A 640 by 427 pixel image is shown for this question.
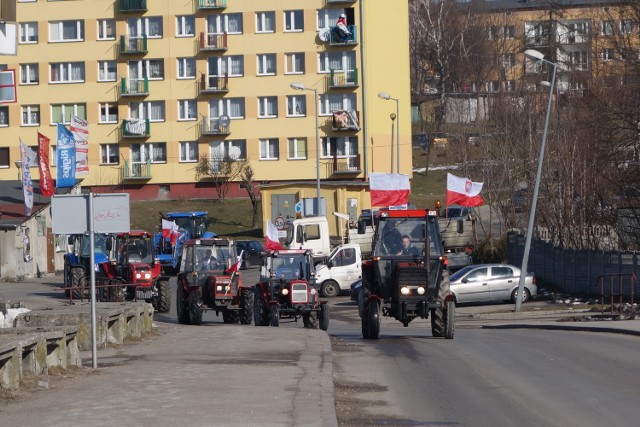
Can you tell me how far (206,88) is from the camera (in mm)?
73938

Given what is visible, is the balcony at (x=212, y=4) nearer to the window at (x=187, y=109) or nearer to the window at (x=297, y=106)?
the window at (x=187, y=109)

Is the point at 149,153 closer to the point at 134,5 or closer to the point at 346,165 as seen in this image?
the point at 134,5

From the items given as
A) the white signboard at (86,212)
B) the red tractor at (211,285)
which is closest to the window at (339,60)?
the red tractor at (211,285)

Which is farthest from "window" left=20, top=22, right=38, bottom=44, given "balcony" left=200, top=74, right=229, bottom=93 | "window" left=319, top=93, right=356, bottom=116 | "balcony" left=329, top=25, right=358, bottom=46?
"balcony" left=329, top=25, right=358, bottom=46

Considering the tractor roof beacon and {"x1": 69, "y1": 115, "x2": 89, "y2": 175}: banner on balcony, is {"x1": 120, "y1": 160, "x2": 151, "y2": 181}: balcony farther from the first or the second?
the tractor roof beacon

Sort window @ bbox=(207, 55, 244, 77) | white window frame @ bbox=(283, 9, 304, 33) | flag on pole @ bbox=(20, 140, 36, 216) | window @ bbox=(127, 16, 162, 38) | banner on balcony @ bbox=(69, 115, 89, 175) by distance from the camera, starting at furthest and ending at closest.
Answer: window @ bbox=(127, 16, 162, 38), window @ bbox=(207, 55, 244, 77), white window frame @ bbox=(283, 9, 304, 33), flag on pole @ bbox=(20, 140, 36, 216), banner on balcony @ bbox=(69, 115, 89, 175)

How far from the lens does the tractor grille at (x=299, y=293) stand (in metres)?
28.3

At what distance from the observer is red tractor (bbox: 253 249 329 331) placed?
28.4m

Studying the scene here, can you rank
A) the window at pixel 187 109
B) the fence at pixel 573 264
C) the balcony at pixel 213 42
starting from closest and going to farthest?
the fence at pixel 573 264 → the balcony at pixel 213 42 → the window at pixel 187 109

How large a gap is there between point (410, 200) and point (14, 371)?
196ft

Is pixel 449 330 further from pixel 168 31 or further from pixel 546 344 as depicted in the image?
pixel 168 31

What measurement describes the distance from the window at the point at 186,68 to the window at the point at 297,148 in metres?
8.12

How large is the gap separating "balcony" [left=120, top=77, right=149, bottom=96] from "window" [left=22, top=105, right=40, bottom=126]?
242 inches

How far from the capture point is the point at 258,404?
12.2 m
